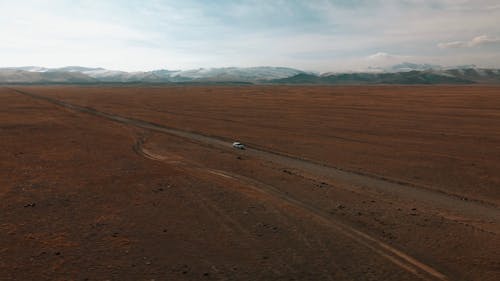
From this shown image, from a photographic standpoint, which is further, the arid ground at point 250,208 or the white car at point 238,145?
the white car at point 238,145

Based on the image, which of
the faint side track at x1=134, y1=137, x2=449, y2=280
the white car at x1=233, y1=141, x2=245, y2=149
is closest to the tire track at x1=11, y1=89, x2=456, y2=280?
the faint side track at x1=134, y1=137, x2=449, y2=280

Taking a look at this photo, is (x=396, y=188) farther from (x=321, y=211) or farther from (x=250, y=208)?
(x=250, y=208)

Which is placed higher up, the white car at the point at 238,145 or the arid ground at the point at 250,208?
the white car at the point at 238,145

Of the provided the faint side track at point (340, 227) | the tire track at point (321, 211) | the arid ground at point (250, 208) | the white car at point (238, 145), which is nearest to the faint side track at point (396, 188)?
the tire track at point (321, 211)

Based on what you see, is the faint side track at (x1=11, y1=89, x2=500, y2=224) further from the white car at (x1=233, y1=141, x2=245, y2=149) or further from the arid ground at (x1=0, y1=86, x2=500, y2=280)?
the white car at (x1=233, y1=141, x2=245, y2=149)

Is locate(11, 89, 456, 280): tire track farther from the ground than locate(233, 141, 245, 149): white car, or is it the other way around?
locate(233, 141, 245, 149): white car

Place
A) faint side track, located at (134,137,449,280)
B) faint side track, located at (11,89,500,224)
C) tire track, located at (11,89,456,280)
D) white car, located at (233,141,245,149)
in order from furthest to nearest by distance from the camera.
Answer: white car, located at (233,141,245,149) → faint side track, located at (11,89,500,224) → tire track, located at (11,89,456,280) → faint side track, located at (134,137,449,280)

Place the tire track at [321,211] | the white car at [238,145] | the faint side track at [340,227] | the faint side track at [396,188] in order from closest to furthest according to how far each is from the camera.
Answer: the faint side track at [340,227] < the tire track at [321,211] < the faint side track at [396,188] < the white car at [238,145]

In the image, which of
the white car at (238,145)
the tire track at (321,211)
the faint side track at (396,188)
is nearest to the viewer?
the tire track at (321,211)

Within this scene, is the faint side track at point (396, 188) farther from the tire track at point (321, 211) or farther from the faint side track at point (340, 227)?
the faint side track at point (340, 227)

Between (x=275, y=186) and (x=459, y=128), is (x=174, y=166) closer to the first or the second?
(x=275, y=186)
